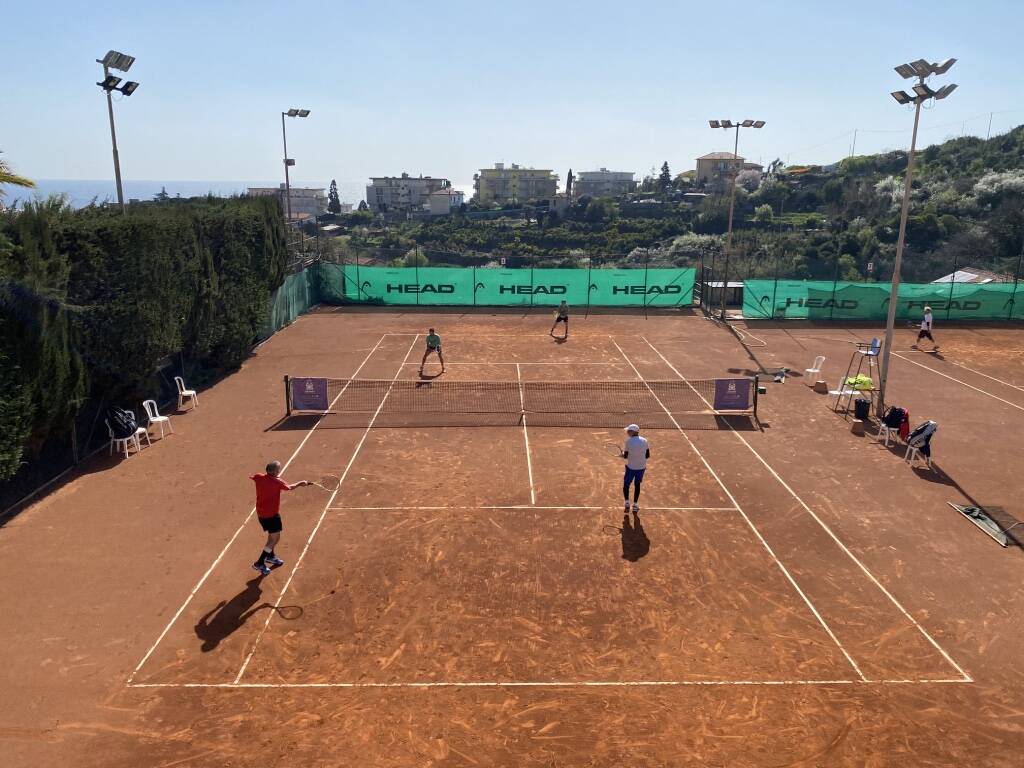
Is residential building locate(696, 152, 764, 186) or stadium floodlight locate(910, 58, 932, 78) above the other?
residential building locate(696, 152, 764, 186)

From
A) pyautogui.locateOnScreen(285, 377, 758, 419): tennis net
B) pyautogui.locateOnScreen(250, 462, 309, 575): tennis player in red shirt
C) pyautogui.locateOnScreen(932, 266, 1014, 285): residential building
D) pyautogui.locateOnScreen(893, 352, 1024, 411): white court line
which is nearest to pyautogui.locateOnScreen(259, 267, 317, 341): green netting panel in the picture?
pyautogui.locateOnScreen(285, 377, 758, 419): tennis net

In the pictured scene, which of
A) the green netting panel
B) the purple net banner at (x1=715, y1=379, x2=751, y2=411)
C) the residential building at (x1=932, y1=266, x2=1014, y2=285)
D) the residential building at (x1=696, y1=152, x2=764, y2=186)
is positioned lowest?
the purple net banner at (x1=715, y1=379, x2=751, y2=411)

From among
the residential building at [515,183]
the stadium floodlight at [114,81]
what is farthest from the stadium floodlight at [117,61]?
the residential building at [515,183]

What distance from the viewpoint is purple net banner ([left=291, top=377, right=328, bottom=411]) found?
17.3 meters

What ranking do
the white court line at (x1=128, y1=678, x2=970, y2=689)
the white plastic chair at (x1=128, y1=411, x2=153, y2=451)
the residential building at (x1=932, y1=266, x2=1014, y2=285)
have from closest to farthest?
the white court line at (x1=128, y1=678, x2=970, y2=689) < the white plastic chair at (x1=128, y1=411, x2=153, y2=451) < the residential building at (x1=932, y1=266, x2=1014, y2=285)

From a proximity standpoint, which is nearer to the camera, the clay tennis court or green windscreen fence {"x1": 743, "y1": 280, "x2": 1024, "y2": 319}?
the clay tennis court

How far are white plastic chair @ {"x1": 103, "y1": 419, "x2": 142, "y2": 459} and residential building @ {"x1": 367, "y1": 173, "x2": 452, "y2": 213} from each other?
15290cm

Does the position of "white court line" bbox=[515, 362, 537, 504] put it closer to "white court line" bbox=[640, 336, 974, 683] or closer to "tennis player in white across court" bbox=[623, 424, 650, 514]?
"tennis player in white across court" bbox=[623, 424, 650, 514]

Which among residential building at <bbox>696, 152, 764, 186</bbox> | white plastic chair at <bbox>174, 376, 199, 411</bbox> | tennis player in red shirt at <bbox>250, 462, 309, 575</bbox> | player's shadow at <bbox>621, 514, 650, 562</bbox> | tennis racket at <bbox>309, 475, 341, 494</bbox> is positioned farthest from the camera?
residential building at <bbox>696, 152, 764, 186</bbox>

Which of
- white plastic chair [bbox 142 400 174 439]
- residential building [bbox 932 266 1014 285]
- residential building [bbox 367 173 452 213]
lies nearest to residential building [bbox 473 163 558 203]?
residential building [bbox 367 173 452 213]

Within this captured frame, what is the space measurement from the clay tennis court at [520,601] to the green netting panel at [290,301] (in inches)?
418

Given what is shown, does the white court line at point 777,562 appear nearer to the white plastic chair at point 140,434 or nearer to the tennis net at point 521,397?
the tennis net at point 521,397

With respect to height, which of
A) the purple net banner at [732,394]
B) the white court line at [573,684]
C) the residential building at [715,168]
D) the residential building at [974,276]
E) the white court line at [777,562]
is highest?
the residential building at [715,168]

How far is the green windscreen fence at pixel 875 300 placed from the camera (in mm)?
30828
